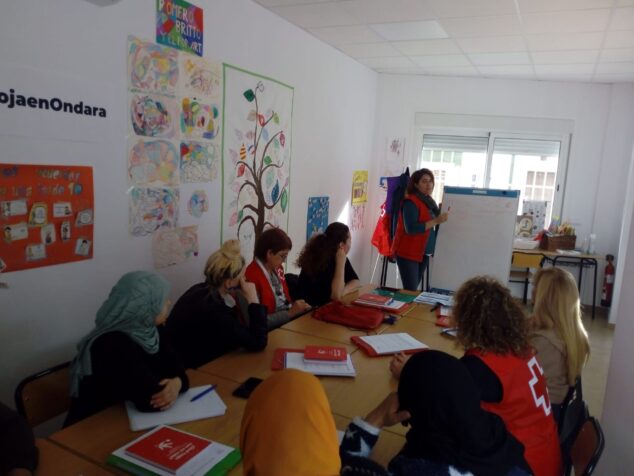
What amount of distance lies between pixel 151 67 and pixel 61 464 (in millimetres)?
2155

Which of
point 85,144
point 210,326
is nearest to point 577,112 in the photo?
point 210,326

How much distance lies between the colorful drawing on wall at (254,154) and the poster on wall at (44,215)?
1.19 meters

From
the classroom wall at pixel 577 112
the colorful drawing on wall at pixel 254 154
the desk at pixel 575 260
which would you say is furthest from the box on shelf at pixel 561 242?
the colorful drawing on wall at pixel 254 154

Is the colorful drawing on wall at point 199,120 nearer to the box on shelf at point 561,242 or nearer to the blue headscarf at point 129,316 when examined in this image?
the blue headscarf at point 129,316

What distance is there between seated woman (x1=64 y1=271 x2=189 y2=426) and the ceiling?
2.69 metres

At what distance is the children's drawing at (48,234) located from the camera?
7.29 feet

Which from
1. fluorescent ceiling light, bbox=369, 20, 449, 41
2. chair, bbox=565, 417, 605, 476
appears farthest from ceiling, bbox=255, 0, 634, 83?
chair, bbox=565, 417, 605, 476

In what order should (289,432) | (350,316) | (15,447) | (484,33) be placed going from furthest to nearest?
1. (484,33)
2. (350,316)
3. (15,447)
4. (289,432)

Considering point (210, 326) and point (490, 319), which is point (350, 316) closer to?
point (210, 326)

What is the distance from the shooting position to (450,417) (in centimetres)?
115

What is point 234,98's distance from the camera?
3.43m

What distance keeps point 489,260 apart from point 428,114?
2.25 m

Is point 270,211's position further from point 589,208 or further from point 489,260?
point 589,208

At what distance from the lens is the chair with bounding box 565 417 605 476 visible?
1450 mm
